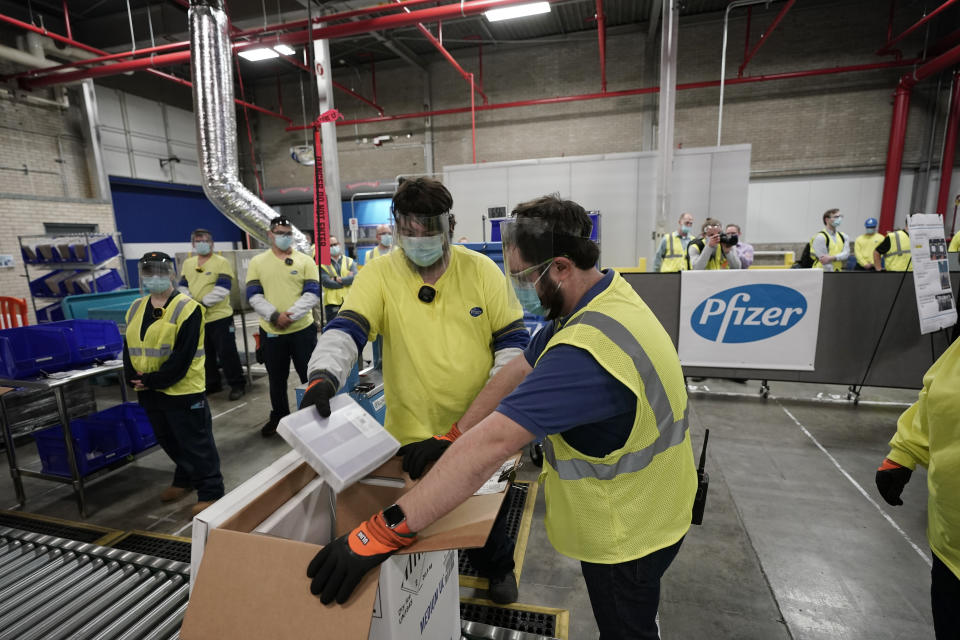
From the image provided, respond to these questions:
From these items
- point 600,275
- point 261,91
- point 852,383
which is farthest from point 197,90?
point 261,91

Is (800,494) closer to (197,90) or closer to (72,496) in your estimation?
(72,496)

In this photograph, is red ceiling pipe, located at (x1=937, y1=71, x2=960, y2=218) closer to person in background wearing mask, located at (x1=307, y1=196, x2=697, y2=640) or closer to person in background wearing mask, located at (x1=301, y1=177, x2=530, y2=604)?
person in background wearing mask, located at (x1=301, y1=177, x2=530, y2=604)

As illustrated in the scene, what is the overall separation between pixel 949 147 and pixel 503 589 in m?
12.4

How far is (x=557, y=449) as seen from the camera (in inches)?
46.5

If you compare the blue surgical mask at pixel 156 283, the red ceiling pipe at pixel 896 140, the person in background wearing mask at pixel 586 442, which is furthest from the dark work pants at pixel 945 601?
the red ceiling pipe at pixel 896 140

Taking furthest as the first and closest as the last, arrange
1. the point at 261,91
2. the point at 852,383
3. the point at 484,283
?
the point at 261,91, the point at 852,383, the point at 484,283

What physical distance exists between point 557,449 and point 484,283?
2.69ft

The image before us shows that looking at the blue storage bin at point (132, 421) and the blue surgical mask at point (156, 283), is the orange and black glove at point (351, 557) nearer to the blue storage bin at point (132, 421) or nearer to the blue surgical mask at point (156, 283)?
the blue surgical mask at point (156, 283)

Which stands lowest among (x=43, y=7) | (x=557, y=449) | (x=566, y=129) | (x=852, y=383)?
(x=852, y=383)

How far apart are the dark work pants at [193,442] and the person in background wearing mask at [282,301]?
1071 mm

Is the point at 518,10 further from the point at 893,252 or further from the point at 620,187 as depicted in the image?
the point at 893,252

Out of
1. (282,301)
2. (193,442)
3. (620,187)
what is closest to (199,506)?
(193,442)

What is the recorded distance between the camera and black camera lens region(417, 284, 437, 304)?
171cm

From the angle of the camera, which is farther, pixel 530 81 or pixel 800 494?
pixel 530 81
